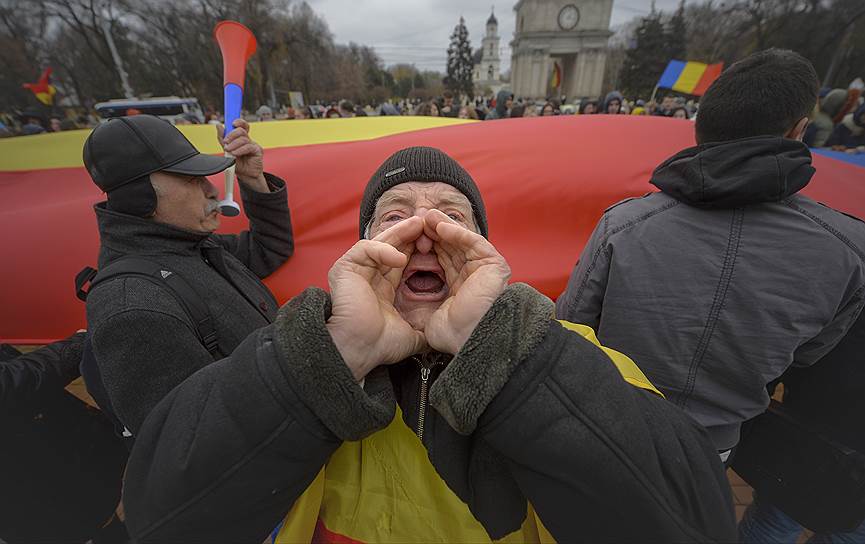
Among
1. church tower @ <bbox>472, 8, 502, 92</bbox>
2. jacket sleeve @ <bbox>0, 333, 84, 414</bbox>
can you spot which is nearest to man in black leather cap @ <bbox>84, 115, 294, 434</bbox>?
jacket sleeve @ <bbox>0, 333, 84, 414</bbox>

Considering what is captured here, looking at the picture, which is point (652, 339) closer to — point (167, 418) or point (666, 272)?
point (666, 272)

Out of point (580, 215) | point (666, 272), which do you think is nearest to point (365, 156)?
point (580, 215)

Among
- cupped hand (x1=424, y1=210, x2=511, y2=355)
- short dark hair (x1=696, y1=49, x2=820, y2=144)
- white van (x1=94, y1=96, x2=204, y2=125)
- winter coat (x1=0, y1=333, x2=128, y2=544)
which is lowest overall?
winter coat (x1=0, y1=333, x2=128, y2=544)

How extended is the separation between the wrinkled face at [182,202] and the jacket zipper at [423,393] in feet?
4.27

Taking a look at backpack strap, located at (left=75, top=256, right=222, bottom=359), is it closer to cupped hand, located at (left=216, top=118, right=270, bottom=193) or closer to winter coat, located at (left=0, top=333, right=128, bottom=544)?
winter coat, located at (left=0, top=333, right=128, bottom=544)

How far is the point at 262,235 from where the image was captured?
2.28 m

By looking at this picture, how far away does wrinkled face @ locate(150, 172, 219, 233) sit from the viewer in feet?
5.29

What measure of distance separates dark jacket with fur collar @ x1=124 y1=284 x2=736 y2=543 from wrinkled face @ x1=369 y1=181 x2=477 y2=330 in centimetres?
34

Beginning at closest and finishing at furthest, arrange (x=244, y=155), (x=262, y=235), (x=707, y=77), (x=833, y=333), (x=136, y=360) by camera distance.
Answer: (x=136, y=360) → (x=833, y=333) → (x=244, y=155) → (x=262, y=235) → (x=707, y=77)

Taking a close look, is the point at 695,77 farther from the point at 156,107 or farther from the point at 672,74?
the point at 156,107

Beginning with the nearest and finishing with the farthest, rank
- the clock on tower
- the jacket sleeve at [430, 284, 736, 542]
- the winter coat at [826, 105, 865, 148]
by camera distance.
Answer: the jacket sleeve at [430, 284, 736, 542] < the winter coat at [826, 105, 865, 148] < the clock on tower

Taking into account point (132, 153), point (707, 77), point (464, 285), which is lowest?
point (464, 285)

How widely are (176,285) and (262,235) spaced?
2.93 ft

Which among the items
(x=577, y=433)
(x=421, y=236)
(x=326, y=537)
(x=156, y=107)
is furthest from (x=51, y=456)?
(x=156, y=107)
